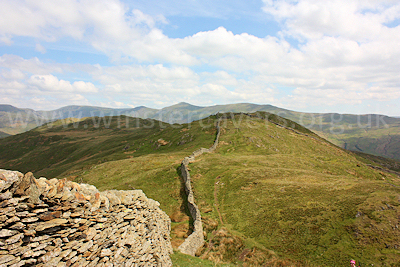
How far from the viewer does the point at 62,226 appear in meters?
10.3

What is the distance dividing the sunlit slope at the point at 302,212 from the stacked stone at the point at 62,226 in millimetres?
13976

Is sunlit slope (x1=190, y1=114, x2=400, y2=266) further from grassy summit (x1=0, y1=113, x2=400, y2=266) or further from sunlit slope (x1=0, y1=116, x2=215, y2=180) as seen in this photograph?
sunlit slope (x1=0, y1=116, x2=215, y2=180)

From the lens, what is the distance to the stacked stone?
8.35 meters

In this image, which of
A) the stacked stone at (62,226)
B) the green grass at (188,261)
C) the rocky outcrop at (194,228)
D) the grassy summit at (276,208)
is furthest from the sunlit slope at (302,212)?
the stacked stone at (62,226)

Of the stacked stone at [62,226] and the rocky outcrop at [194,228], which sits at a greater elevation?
the stacked stone at [62,226]

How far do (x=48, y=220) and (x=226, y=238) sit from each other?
73.0 ft

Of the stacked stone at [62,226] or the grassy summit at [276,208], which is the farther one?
the grassy summit at [276,208]

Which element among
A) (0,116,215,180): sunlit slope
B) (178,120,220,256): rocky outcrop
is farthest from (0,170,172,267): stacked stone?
(0,116,215,180): sunlit slope

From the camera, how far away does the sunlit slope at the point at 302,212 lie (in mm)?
21422

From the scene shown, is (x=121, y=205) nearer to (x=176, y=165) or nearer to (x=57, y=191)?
(x=57, y=191)

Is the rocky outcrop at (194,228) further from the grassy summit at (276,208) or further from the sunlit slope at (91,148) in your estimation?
the sunlit slope at (91,148)

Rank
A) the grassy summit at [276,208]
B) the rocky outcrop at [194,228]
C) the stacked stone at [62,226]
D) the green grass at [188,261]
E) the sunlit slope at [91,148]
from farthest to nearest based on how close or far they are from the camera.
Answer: the sunlit slope at [91,148]
the rocky outcrop at [194,228]
the grassy summit at [276,208]
the green grass at [188,261]
the stacked stone at [62,226]

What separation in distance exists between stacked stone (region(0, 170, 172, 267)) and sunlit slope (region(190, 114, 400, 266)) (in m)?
14.0

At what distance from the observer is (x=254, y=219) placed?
97.0 ft
